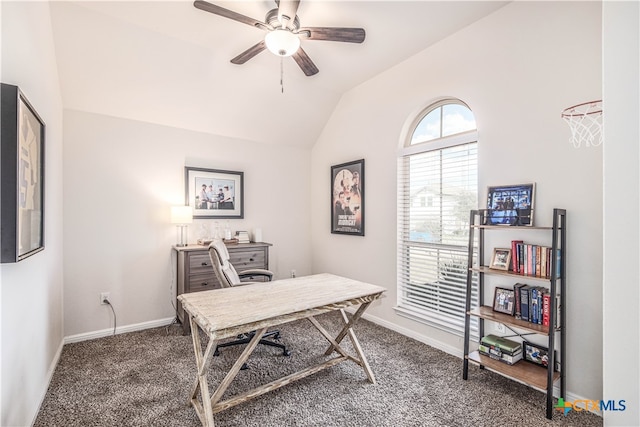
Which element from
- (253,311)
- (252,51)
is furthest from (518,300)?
(252,51)

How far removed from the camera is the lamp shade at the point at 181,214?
11.3 feet

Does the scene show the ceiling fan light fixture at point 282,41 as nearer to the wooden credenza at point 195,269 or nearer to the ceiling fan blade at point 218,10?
the ceiling fan blade at point 218,10

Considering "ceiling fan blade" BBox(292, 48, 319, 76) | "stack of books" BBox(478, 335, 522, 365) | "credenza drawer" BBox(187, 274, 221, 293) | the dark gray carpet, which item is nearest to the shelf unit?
"stack of books" BBox(478, 335, 522, 365)

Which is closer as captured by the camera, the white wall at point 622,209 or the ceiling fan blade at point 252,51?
the white wall at point 622,209

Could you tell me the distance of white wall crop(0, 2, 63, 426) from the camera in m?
1.45

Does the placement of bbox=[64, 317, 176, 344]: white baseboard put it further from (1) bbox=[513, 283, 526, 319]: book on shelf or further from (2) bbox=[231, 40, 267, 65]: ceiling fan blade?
(1) bbox=[513, 283, 526, 319]: book on shelf

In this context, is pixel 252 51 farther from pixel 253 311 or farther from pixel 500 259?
pixel 500 259

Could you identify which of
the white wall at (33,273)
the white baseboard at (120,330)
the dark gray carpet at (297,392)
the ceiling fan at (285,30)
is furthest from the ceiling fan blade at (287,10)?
the white baseboard at (120,330)

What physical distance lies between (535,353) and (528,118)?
1.78m

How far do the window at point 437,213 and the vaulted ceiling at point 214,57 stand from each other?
31.8 inches

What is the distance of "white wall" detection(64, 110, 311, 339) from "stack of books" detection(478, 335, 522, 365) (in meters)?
3.15

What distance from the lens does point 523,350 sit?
233 cm

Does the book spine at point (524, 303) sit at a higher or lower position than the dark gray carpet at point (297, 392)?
higher

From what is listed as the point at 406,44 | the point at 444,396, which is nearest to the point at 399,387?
the point at 444,396
